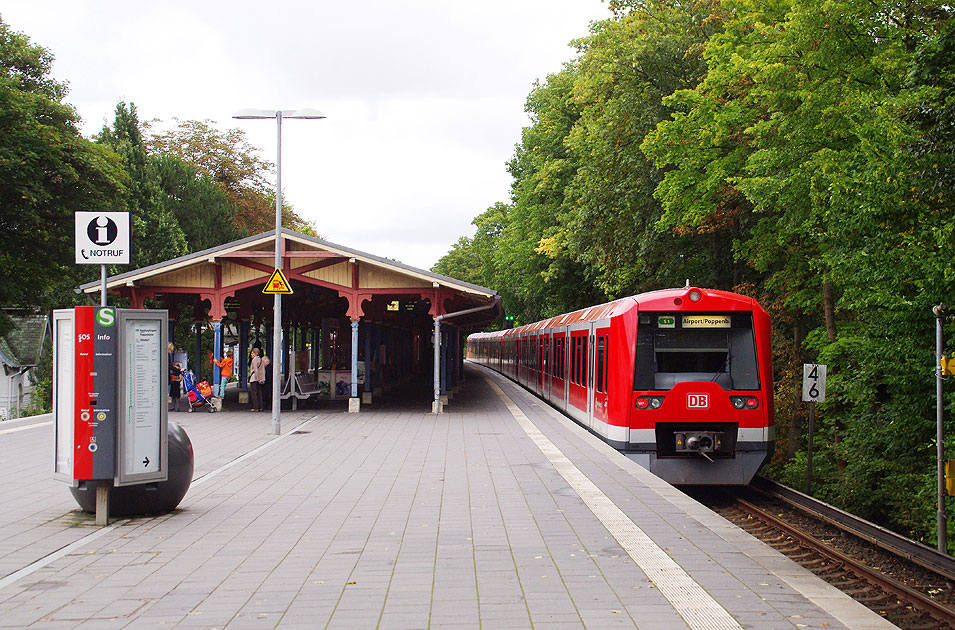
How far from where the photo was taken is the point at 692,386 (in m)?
12.3

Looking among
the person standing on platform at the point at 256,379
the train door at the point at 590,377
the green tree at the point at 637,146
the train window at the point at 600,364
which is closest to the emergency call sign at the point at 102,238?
the train window at the point at 600,364

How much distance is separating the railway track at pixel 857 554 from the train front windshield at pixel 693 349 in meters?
2.01

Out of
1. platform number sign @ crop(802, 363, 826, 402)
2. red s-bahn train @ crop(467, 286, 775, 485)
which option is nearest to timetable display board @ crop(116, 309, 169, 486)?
red s-bahn train @ crop(467, 286, 775, 485)

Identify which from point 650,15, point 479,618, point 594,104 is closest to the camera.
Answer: point 479,618

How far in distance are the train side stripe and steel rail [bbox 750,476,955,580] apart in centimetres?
345

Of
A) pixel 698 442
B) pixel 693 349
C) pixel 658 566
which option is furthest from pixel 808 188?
pixel 658 566

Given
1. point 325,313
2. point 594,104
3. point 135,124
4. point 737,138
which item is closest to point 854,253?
point 737,138

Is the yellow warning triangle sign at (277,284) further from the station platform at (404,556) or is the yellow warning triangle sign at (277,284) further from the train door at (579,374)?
the train door at (579,374)

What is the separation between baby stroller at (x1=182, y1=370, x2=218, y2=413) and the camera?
2088 cm

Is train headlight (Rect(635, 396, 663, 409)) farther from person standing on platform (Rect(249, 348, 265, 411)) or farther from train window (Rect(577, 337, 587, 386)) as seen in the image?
person standing on platform (Rect(249, 348, 265, 411))

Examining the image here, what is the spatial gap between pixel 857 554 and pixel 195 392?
52.1ft

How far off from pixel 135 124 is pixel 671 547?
3998cm

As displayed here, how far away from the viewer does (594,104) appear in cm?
2492

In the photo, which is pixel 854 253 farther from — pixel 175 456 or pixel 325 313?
pixel 325 313
